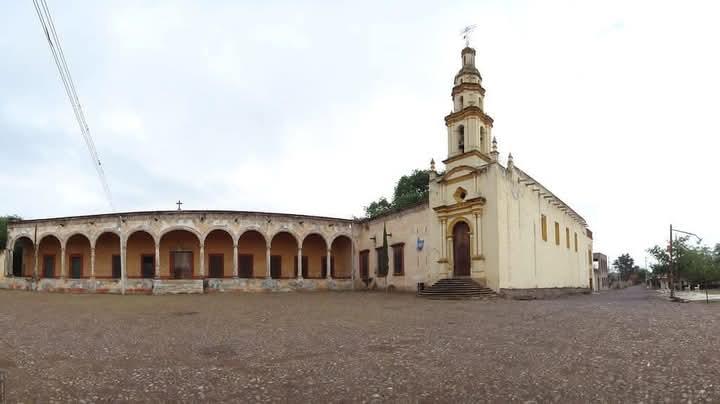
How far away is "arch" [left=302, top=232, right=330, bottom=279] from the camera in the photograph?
99.8 feet

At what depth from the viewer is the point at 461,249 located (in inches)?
848

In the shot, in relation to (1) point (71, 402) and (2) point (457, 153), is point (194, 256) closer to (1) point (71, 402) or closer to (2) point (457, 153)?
(2) point (457, 153)

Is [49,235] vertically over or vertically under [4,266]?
over

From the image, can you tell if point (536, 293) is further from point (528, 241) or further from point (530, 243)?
point (528, 241)

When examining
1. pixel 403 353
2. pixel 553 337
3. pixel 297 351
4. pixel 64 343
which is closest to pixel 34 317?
pixel 64 343

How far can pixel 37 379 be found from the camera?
5.54 m

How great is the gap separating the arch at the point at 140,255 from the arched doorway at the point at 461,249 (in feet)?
57.7

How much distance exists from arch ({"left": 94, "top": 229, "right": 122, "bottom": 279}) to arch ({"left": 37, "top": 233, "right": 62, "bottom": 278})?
262cm

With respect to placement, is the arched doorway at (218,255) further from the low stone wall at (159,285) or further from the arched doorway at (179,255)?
the low stone wall at (159,285)

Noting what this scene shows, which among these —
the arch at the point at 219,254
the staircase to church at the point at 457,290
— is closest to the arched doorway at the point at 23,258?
the arch at the point at 219,254

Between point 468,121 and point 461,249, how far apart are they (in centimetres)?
607

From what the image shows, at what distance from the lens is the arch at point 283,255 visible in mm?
29234

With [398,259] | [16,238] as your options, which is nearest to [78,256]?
[16,238]

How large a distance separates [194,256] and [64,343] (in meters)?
20.0
